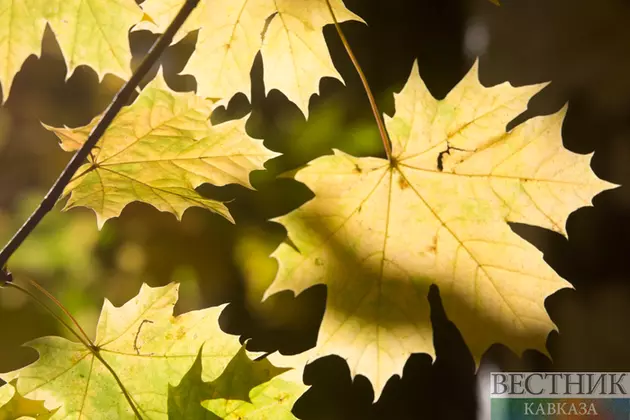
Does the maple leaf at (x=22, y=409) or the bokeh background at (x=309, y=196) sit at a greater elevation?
the bokeh background at (x=309, y=196)

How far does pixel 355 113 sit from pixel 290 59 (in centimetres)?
78

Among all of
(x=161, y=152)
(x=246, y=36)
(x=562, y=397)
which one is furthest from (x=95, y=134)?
(x=562, y=397)

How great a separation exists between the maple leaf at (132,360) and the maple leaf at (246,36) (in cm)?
24

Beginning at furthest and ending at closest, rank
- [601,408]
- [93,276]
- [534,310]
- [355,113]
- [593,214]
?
[93,276]
[355,113]
[593,214]
[601,408]
[534,310]

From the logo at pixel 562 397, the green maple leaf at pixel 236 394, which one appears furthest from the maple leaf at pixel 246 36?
the logo at pixel 562 397

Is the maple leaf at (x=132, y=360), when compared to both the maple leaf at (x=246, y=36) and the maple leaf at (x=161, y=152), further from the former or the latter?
the maple leaf at (x=246, y=36)

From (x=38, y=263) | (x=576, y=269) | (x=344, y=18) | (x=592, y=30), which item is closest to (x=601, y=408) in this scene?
(x=576, y=269)

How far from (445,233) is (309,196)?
939 millimetres

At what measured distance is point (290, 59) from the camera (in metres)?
0.67

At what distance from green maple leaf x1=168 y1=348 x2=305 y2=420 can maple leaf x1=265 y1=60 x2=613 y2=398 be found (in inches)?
2.3

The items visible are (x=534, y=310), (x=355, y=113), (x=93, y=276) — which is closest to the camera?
(x=534, y=310)

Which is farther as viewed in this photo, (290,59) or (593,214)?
(593,214)

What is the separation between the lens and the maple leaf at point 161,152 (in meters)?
0.59

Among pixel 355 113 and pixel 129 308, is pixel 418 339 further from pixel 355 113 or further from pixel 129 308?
pixel 355 113
